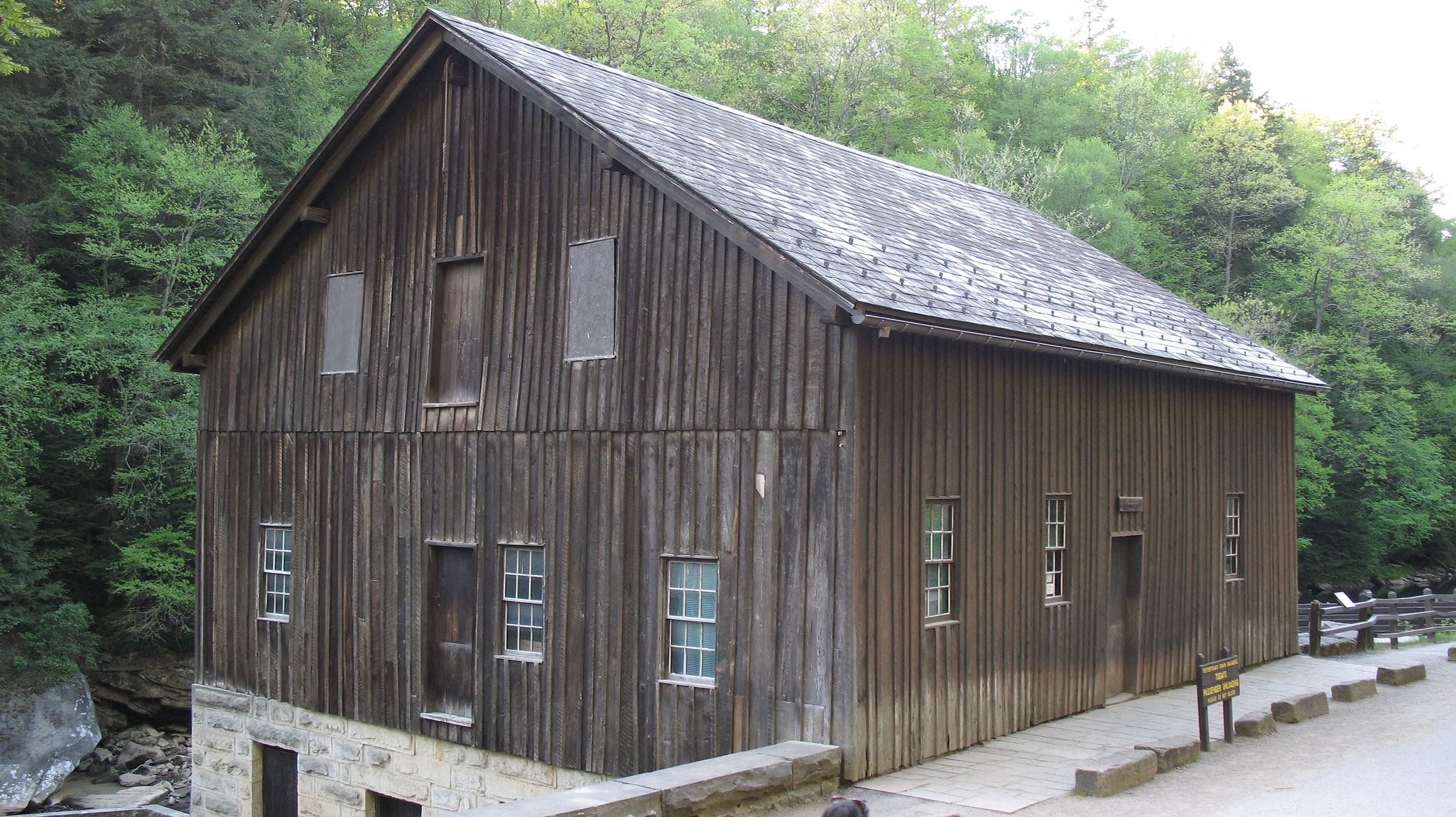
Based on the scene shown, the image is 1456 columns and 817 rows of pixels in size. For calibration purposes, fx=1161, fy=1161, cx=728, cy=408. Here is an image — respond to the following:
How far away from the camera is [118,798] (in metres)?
19.7

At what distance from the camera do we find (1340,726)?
1181 centimetres

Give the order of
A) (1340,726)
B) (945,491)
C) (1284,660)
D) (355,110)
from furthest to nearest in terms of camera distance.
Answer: (1284,660), (355,110), (1340,726), (945,491)

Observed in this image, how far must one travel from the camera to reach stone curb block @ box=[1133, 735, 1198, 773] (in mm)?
9586

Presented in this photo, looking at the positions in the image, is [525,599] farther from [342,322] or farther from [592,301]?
[342,322]

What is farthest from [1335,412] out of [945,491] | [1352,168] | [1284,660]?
[945,491]

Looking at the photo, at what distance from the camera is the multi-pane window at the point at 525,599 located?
36.9 feet

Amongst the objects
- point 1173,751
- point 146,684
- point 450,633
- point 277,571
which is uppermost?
point 277,571

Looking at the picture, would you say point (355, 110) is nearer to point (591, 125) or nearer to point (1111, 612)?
point (591, 125)

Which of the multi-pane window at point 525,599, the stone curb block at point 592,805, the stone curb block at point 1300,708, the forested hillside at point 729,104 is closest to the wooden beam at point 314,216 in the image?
the forested hillside at point 729,104

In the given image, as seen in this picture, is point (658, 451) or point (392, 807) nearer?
point (658, 451)

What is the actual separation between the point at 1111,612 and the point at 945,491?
4110 mm

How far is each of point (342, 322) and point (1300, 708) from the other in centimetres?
1115

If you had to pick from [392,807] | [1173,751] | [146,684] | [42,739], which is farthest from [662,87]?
[146,684]

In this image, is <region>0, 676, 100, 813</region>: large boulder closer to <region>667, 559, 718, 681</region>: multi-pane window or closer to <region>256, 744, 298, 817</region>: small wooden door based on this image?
→ <region>256, 744, 298, 817</region>: small wooden door
